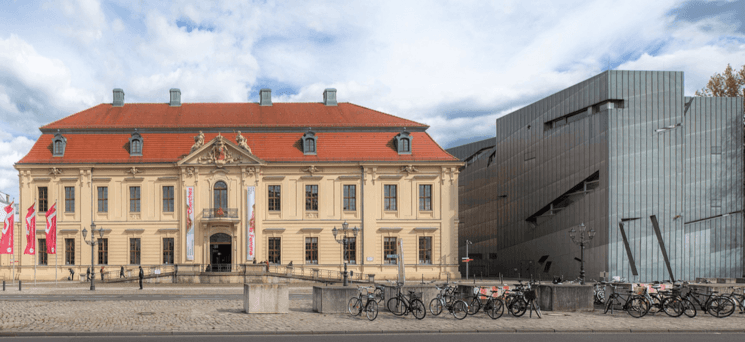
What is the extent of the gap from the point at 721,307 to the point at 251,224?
33135 mm

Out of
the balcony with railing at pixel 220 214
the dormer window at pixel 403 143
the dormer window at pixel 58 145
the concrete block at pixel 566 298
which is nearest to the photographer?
the concrete block at pixel 566 298

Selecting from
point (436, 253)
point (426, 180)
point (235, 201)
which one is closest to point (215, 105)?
point (235, 201)

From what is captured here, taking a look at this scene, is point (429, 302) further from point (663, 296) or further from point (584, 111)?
point (584, 111)

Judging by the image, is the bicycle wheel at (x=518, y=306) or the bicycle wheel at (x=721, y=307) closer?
the bicycle wheel at (x=518, y=306)

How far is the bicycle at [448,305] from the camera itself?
60.7 ft

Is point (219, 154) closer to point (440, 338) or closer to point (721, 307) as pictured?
point (440, 338)

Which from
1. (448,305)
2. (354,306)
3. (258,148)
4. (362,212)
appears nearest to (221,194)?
(258,148)

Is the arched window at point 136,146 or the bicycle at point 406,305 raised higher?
the arched window at point 136,146

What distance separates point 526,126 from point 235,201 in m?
25.3

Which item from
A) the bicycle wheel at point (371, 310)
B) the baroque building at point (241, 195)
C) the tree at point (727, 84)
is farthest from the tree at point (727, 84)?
the bicycle wheel at point (371, 310)

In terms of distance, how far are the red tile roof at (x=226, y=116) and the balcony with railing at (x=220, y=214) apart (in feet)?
21.5

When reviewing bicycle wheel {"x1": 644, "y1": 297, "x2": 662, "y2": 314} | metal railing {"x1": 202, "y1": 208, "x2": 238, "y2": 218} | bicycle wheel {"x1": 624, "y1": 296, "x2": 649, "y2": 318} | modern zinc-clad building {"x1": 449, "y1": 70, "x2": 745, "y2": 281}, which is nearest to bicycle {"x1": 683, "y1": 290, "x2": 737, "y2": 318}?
bicycle wheel {"x1": 644, "y1": 297, "x2": 662, "y2": 314}

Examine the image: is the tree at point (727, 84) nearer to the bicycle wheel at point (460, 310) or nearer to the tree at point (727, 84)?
the tree at point (727, 84)

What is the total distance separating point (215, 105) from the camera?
50.9 meters
